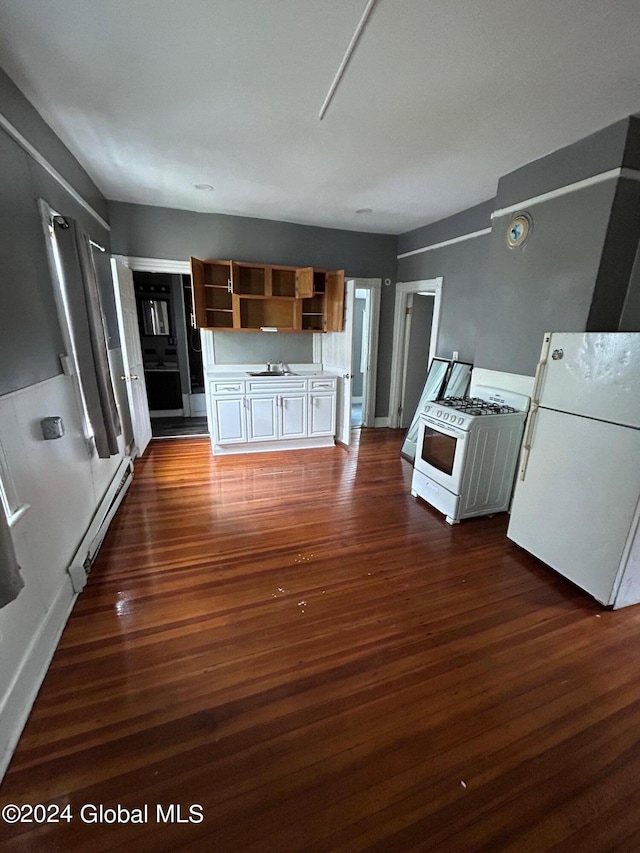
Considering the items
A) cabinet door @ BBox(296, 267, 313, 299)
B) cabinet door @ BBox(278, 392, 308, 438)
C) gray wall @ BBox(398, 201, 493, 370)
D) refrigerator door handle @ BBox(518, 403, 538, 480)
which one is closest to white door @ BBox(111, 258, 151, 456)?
cabinet door @ BBox(278, 392, 308, 438)

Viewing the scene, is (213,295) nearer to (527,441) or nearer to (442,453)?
(442,453)

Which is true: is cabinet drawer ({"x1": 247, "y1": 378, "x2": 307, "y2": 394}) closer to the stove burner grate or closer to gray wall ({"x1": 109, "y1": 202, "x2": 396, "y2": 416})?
gray wall ({"x1": 109, "y1": 202, "x2": 396, "y2": 416})

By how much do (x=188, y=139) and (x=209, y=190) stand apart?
1035mm

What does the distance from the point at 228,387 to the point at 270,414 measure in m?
0.58

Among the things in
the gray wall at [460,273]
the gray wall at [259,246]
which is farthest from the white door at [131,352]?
the gray wall at [460,273]

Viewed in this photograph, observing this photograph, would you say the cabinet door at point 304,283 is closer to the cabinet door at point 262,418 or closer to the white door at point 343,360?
the white door at point 343,360

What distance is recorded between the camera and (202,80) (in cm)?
185

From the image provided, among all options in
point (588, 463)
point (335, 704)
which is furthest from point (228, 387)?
point (588, 463)

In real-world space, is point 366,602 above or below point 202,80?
below

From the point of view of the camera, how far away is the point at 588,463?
1993mm

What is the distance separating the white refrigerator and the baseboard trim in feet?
9.03

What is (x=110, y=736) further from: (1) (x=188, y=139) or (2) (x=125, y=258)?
(2) (x=125, y=258)

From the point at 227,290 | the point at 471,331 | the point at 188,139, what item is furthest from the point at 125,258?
the point at 471,331

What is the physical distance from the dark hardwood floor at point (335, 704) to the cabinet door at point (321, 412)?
2.08m
